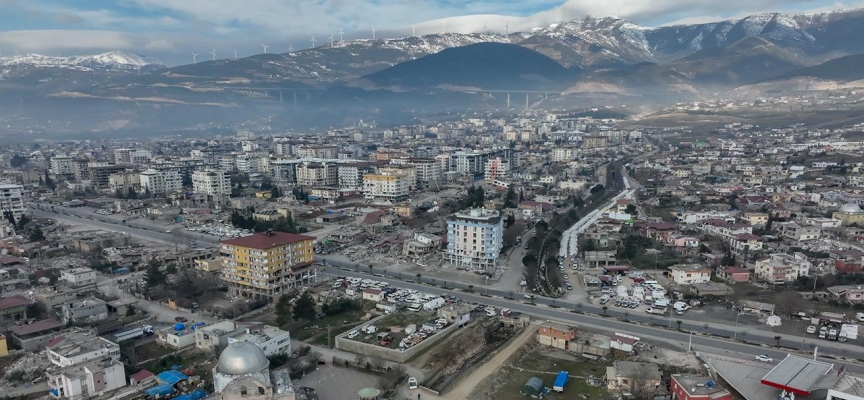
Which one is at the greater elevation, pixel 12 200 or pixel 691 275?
pixel 12 200

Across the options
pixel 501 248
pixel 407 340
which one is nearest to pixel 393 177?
pixel 501 248

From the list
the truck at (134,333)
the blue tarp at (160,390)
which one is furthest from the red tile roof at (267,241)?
the blue tarp at (160,390)

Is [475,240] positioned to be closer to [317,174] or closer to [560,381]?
[560,381]

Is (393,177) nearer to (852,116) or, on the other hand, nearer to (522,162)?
(522,162)

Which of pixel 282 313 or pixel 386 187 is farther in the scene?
pixel 386 187

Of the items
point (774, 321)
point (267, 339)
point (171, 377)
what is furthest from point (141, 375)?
point (774, 321)

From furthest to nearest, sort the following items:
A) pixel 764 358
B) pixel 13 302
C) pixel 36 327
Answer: pixel 13 302
pixel 36 327
pixel 764 358

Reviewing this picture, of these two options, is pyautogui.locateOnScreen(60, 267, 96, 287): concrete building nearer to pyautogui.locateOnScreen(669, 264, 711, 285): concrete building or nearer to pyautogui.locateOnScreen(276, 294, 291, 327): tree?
pyautogui.locateOnScreen(276, 294, 291, 327): tree

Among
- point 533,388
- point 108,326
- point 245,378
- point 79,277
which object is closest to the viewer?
point 245,378
